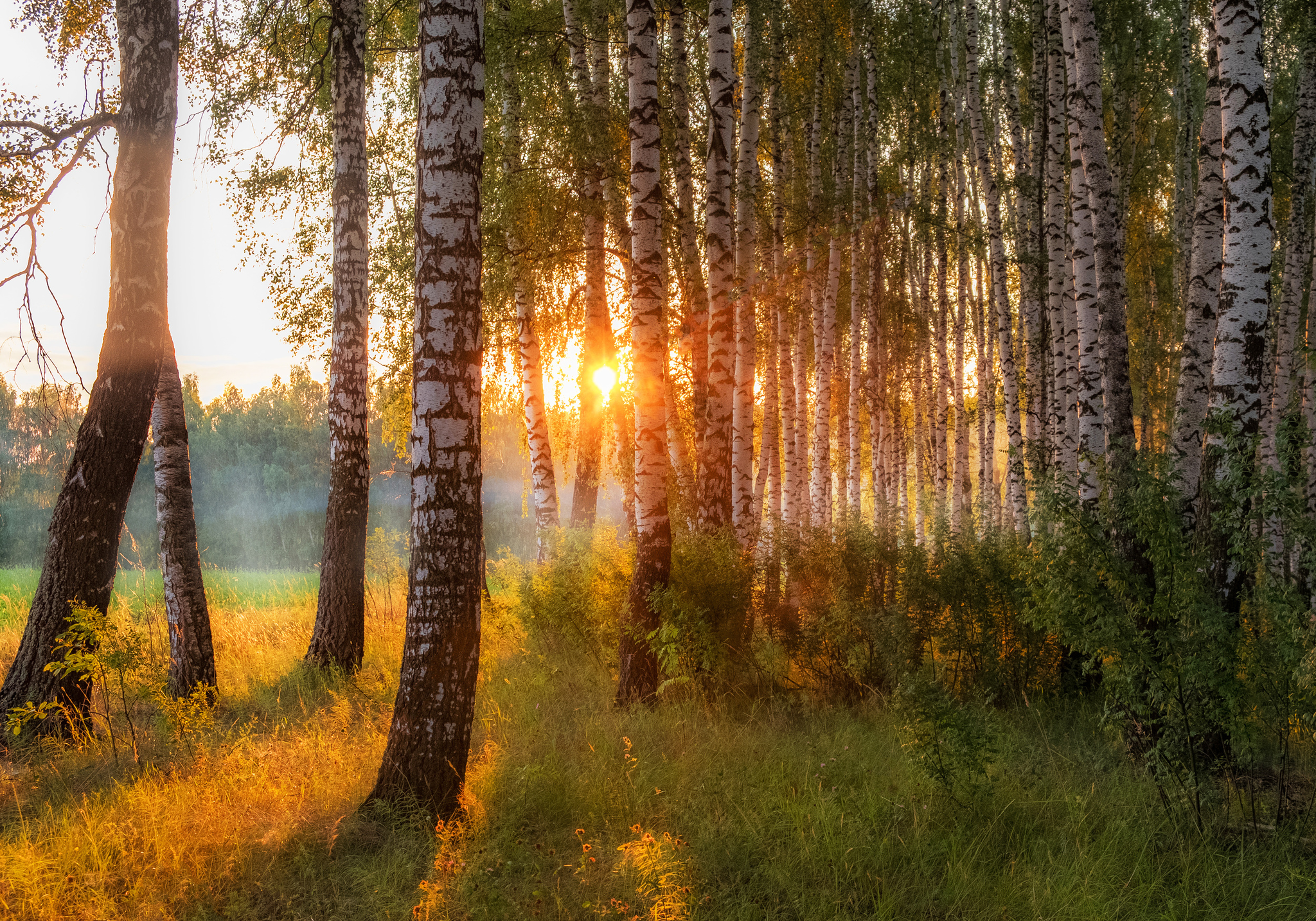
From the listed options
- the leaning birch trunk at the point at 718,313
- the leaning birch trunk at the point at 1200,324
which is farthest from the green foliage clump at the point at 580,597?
the leaning birch trunk at the point at 1200,324

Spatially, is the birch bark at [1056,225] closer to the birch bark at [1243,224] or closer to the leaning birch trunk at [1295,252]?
the leaning birch trunk at [1295,252]

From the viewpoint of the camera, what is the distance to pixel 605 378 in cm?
1109

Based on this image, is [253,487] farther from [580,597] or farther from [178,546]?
[580,597]

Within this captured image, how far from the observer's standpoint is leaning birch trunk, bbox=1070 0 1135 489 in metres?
5.36

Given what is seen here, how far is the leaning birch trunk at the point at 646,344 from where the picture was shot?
19.1 ft

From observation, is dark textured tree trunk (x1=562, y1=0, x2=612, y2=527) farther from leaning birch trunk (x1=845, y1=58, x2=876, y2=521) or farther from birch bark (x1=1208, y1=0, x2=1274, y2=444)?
birch bark (x1=1208, y1=0, x2=1274, y2=444)

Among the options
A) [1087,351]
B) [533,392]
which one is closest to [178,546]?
[533,392]

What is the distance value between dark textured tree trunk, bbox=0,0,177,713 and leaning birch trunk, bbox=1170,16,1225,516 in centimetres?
756

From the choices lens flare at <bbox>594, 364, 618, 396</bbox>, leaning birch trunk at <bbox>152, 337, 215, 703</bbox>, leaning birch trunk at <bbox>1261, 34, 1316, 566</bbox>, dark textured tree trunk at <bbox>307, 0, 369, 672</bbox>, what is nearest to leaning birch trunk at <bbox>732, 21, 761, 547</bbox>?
lens flare at <bbox>594, 364, 618, 396</bbox>

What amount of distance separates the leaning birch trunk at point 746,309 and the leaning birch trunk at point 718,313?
3.24ft

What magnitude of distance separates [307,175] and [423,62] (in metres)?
8.35

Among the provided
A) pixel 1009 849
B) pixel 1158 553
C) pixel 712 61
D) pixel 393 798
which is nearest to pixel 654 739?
pixel 393 798

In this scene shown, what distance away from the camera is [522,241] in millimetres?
8883

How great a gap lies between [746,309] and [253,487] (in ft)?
188
